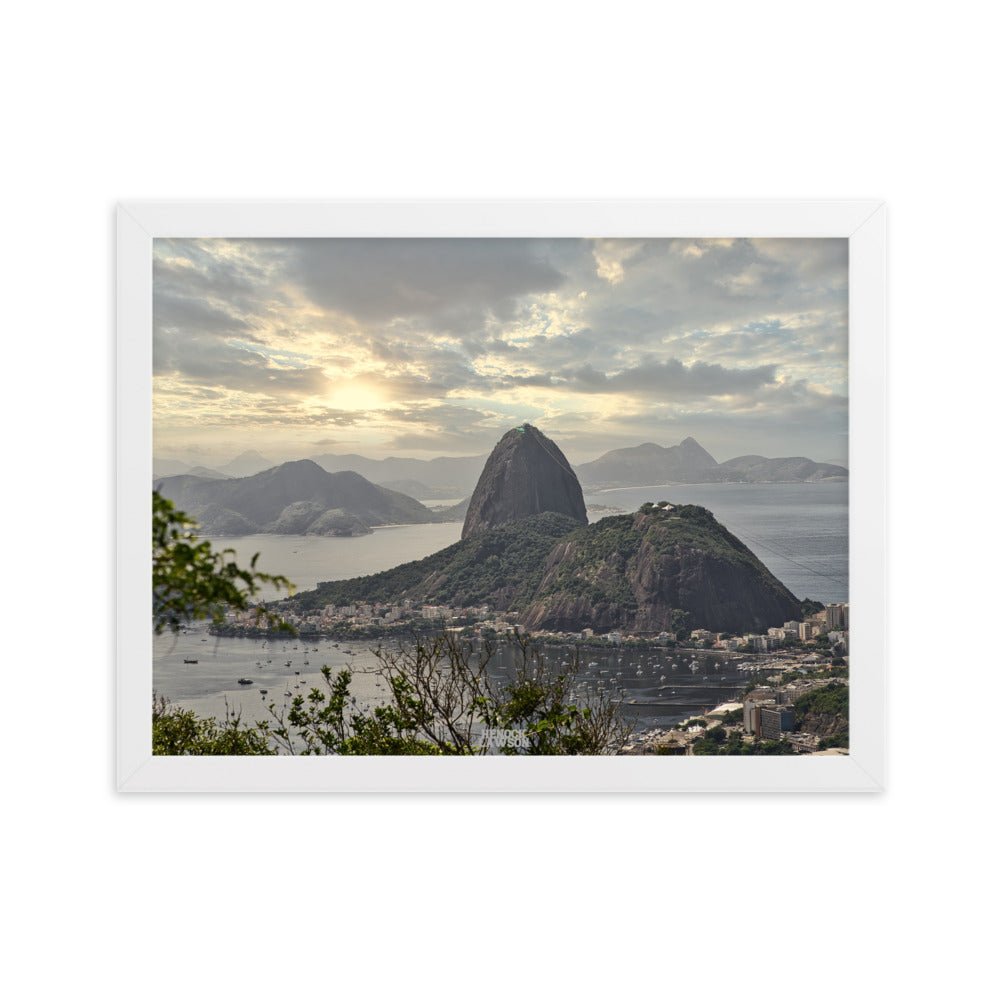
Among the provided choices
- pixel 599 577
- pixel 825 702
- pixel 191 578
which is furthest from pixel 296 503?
pixel 825 702

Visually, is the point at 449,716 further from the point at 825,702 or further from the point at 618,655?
the point at 825,702

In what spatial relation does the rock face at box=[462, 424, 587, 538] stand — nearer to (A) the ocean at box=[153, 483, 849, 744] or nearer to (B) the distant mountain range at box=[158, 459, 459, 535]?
(B) the distant mountain range at box=[158, 459, 459, 535]

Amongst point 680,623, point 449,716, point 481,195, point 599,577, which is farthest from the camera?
point 599,577

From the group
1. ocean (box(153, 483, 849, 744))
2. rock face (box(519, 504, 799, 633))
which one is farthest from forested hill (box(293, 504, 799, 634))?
ocean (box(153, 483, 849, 744))

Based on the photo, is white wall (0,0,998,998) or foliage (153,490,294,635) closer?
foliage (153,490,294,635)

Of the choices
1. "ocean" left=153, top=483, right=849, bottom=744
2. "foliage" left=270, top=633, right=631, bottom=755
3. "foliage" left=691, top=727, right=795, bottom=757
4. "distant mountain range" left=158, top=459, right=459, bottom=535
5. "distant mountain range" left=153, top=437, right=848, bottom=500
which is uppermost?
"distant mountain range" left=153, top=437, right=848, bottom=500
